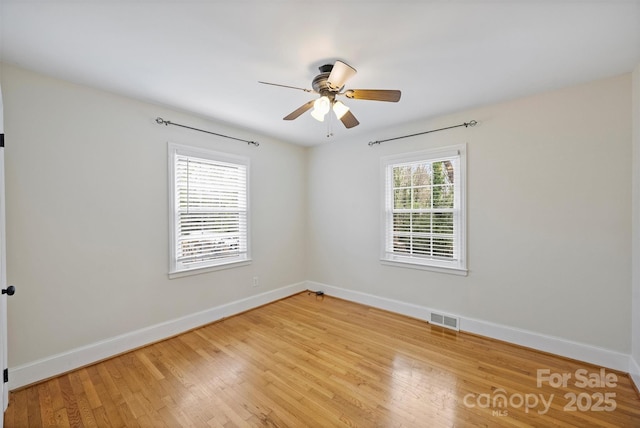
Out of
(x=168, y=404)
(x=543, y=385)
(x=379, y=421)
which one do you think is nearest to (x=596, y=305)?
(x=543, y=385)

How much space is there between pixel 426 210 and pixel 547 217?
1174mm

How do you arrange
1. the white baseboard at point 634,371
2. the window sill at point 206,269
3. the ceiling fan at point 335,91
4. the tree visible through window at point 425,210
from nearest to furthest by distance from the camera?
the ceiling fan at point 335,91
the white baseboard at point 634,371
the window sill at point 206,269
the tree visible through window at point 425,210

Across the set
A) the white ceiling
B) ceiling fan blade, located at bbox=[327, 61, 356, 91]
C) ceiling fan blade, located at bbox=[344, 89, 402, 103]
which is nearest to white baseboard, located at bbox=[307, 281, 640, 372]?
the white ceiling

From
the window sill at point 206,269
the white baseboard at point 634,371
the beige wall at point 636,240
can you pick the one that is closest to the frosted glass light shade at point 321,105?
the window sill at point 206,269

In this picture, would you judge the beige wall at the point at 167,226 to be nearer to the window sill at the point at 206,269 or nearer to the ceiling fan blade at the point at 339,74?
the window sill at the point at 206,269

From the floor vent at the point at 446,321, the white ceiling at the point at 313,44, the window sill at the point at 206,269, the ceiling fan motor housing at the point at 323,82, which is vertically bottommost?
the floor vent at the point at 446,321

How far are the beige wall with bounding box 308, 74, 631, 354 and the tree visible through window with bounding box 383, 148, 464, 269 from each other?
0.15 metres

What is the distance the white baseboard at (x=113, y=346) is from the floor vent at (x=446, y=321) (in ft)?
8.10

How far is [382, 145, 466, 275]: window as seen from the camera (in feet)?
10.2

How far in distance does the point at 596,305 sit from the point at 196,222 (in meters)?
4.22

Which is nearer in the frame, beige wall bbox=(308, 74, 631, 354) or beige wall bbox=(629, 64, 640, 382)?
beige wall bbox=(629, 64, 640, 382)

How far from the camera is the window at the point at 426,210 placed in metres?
3.10

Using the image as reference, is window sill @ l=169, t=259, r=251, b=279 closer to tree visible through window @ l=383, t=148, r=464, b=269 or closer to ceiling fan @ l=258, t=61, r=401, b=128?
tree visible through window @ l=383, t=148, r=464, b=269

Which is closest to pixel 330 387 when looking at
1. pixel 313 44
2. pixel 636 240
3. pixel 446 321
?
pixel 446 321
